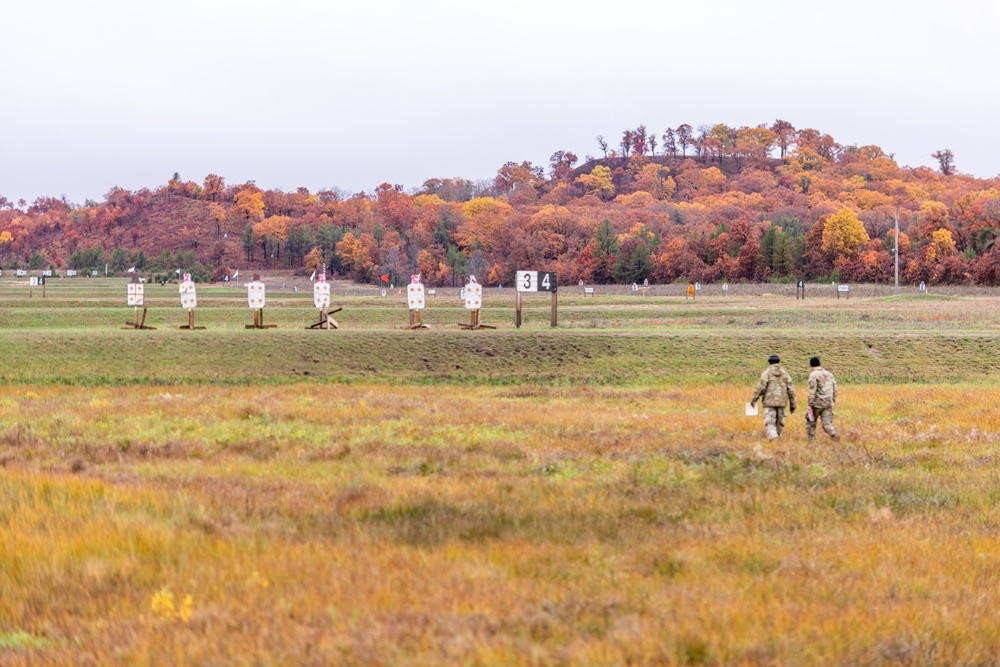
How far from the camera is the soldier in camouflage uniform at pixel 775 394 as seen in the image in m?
19.6

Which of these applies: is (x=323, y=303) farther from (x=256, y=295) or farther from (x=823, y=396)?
(x=823, y=396)

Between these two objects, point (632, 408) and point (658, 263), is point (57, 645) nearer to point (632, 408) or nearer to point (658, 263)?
point (632, 408)

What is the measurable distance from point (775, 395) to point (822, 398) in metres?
0.93

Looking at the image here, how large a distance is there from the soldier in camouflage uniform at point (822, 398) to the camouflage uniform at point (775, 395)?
41cm

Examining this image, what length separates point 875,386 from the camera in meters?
34.6

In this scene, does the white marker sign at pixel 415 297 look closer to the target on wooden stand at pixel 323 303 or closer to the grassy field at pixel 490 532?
the target on wooden stand at pixel 323 303

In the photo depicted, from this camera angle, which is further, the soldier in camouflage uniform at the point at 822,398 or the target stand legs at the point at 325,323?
the target stand legs at the point at 325,323

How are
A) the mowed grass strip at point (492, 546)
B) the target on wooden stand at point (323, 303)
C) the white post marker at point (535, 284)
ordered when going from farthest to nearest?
the white post marker at point (535, 284) < the target on wooden stand at point (323, 303) < the mowed grass strip at point (492, 546)

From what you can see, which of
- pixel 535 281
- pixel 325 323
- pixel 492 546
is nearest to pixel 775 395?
pixel 492 546

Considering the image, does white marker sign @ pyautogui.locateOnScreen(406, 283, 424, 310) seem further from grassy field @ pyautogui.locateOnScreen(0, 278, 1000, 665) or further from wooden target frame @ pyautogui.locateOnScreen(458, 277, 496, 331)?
grassy field @ pyautogui.locateOnScreen(0, 278, 1000, 665)

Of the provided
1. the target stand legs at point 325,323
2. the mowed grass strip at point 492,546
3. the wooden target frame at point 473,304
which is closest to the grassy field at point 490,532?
the mowed grass strip at point 492,546

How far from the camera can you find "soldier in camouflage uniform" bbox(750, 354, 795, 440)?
64.2ft

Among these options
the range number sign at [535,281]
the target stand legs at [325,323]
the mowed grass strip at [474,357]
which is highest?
the range number sign at [535,281]

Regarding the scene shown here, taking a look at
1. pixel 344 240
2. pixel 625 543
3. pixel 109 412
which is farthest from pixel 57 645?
pixel 344 240
